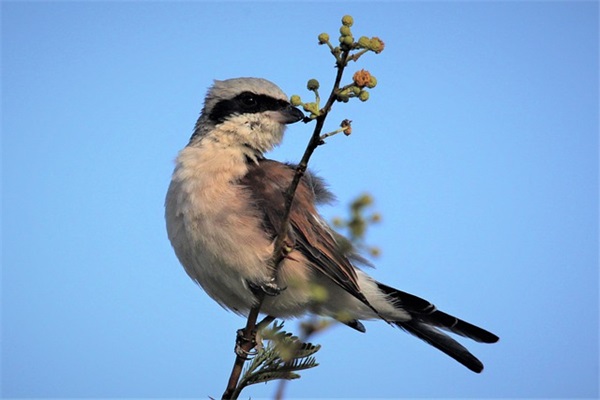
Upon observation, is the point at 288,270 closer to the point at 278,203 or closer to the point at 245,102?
the point at 278,203

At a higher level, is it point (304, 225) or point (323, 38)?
point (304, 225)

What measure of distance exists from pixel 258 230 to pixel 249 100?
1.29 metres

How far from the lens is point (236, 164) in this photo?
17.3 feet

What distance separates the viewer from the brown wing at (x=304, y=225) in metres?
4.85

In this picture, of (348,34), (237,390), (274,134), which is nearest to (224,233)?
(274,134)

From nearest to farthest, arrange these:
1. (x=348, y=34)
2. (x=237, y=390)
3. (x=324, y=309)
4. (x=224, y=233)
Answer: (x=348, y=34) < (x=237, y=390) < (x=224, y=233) < (x=324, y=309)

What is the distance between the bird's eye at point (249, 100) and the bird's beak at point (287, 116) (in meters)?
0.20

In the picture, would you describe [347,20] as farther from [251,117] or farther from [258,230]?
[251,117]

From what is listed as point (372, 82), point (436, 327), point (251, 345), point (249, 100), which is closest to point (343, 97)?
point (372, 82)

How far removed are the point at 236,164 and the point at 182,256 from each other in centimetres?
78

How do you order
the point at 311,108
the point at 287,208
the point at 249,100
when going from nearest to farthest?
the point at 311,108 < the point at 287,208 < the point at 249,100

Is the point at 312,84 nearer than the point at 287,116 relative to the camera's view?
Yes

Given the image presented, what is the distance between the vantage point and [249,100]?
559 centimetres

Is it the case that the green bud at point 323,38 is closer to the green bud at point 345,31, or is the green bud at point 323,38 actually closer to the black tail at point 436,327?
the green bud at point 345,31
